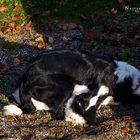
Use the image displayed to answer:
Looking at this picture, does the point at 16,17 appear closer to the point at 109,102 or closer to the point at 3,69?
the point at 3,69

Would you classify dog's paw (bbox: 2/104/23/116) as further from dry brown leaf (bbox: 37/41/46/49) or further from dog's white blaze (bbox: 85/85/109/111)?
dry brown leaf (bbox: 37/41/46/49)

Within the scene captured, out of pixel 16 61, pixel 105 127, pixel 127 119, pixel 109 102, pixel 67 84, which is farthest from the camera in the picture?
pixel 16 61

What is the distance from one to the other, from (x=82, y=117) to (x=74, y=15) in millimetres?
3581

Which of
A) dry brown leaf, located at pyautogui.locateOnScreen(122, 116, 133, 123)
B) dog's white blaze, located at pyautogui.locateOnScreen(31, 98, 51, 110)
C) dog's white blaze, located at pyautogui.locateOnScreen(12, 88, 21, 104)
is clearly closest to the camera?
dry brown leaf, located at pyautogui.locateOnScreen(122, 116, 133, 123)

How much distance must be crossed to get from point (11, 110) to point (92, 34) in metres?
2.80

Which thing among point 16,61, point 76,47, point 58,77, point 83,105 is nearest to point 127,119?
point 83,105

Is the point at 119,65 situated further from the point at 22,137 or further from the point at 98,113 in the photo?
the point at 22,137

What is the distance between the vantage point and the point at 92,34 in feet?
28.5

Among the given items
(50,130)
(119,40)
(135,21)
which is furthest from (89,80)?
(135,21)

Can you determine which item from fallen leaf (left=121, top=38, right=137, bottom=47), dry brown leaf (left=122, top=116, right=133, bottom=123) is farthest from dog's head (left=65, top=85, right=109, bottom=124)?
fallen leaf (left=121, top=38, right=137, bottom=47)

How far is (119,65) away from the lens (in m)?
6.59

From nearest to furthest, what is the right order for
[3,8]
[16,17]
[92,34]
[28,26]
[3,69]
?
[3,69]
[92,34]
[28,26]
[16,17]
[3,8]

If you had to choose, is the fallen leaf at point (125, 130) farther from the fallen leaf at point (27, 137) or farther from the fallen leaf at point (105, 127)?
the fallen leaf at point (27, 137)

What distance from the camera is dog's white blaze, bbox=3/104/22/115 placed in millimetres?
6289
